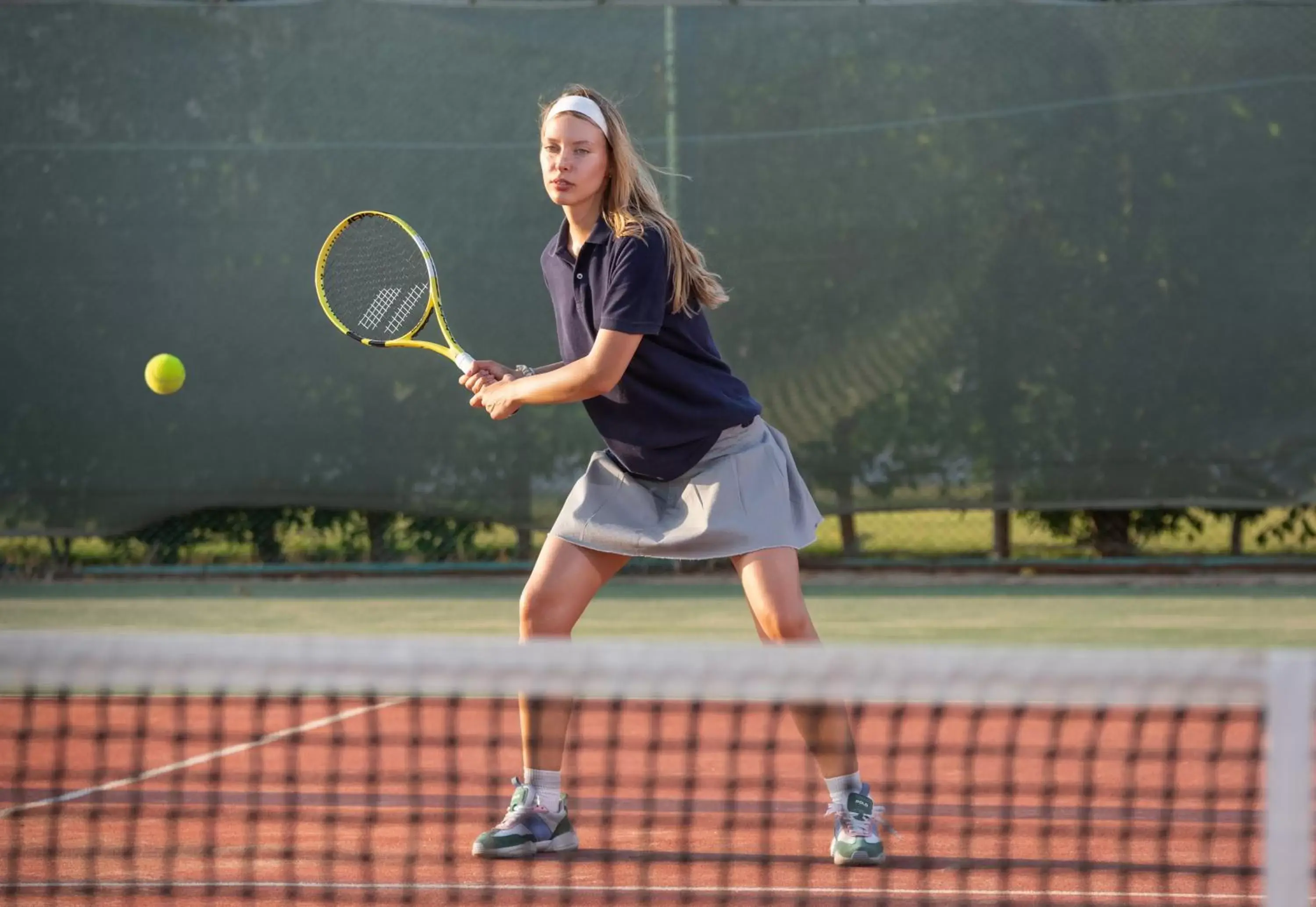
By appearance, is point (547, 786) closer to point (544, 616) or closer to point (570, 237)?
point (544, 616)

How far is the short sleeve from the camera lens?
2.88 m

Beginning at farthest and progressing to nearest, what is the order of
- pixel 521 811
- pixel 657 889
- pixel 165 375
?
pixel 165 375 → pixel 521 811 → pixel 657 889

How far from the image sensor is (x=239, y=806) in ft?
10.9

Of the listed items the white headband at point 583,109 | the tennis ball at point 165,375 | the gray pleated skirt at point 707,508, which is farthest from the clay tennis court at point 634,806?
the tennis ball at point 165,375

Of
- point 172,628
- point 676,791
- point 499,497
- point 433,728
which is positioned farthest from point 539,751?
point 499,497

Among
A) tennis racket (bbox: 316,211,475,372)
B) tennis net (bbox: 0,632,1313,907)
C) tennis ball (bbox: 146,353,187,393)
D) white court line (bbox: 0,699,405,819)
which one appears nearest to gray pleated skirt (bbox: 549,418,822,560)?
tennis net (bbox: 0,632,1313,907)

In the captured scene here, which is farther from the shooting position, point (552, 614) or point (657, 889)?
point (552, 614)

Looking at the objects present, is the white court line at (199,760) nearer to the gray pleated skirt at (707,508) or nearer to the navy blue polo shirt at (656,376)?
the gray pleated skirt at (707,508)

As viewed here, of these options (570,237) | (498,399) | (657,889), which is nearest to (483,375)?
(498,399)

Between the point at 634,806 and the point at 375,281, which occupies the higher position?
the point at 375,281

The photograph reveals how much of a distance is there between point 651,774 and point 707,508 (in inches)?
34.9

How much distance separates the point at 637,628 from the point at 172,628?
1569 millimetres

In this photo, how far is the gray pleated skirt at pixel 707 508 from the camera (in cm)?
293

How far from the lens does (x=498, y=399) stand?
3.07 metres
